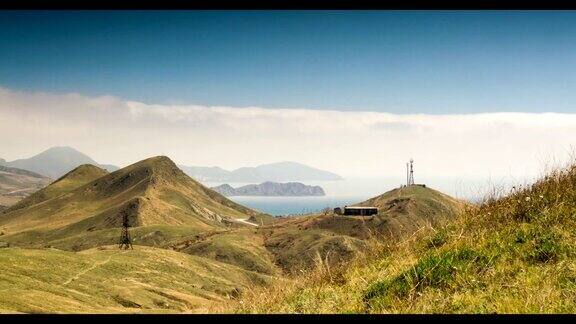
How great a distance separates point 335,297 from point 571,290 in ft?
13.3

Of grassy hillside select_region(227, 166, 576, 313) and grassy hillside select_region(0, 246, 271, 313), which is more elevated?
grassy hillside select_region(227, 166, 576, 313)

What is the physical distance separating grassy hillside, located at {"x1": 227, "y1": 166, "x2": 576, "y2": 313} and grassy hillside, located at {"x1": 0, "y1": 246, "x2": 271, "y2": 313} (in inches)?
104

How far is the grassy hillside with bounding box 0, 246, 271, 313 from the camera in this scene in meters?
35.1

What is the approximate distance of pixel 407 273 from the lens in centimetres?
928

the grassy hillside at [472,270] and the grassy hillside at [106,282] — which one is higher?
the grassy hillside at [472,270]

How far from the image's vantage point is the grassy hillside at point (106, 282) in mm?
35062

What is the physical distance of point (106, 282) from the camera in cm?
6331

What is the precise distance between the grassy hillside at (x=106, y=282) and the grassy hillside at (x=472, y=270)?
2.65m

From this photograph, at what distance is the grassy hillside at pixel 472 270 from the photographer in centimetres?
804

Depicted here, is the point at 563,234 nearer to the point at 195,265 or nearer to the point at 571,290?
the point at 571,290

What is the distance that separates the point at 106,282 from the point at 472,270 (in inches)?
2431

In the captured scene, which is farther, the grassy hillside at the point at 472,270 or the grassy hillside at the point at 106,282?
the grassy hillside at the point at 106,282

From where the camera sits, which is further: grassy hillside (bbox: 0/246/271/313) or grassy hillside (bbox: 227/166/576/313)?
grassy hillside (bbox: 0/246/271/313)
